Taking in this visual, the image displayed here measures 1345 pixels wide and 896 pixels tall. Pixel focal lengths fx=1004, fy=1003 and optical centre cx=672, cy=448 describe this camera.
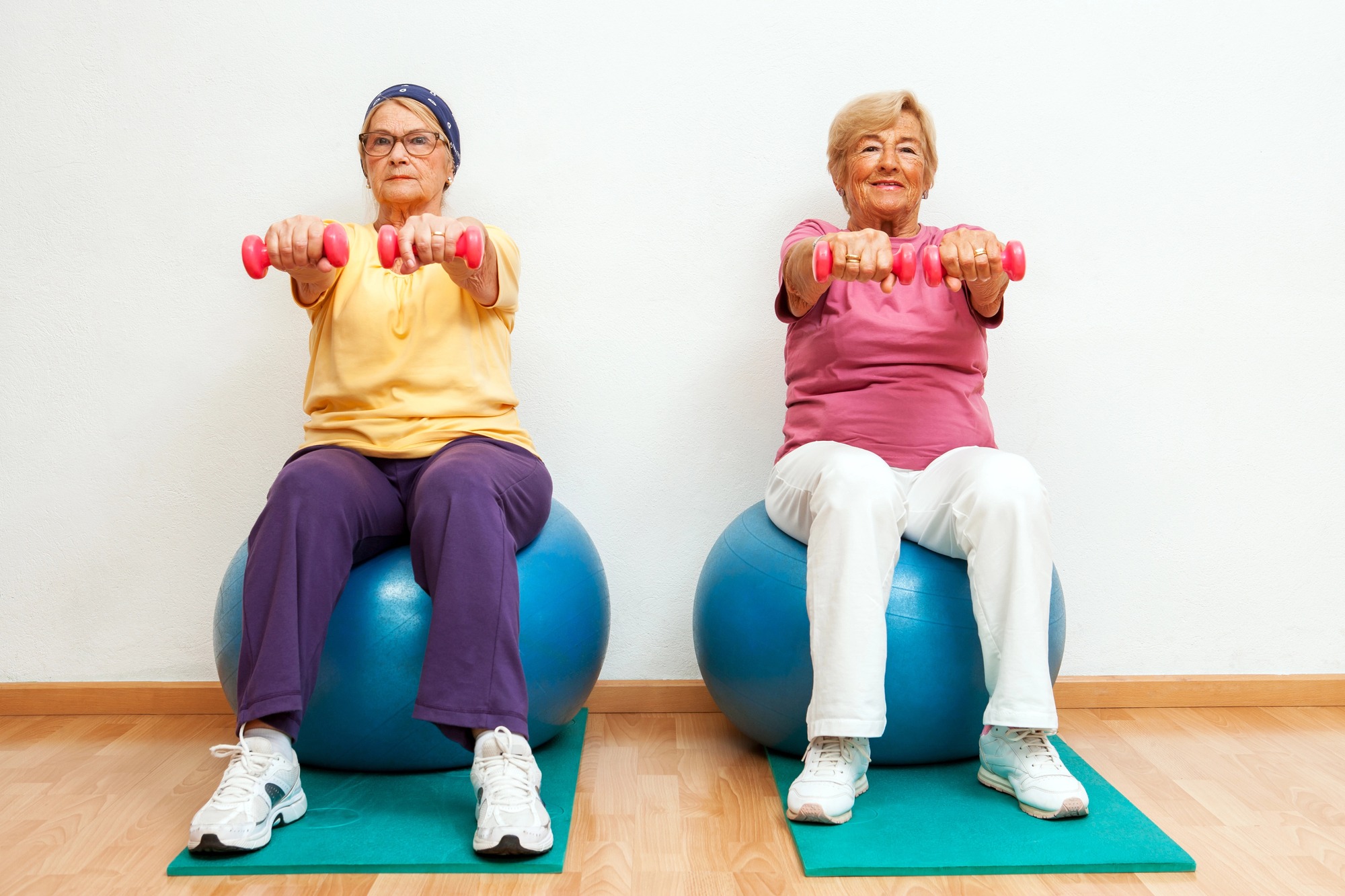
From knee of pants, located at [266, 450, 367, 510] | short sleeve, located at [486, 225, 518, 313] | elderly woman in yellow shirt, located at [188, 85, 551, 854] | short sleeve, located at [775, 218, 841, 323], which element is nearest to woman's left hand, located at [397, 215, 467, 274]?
elderly woman in yellow shirt, located at [188, 85, 551, 854]

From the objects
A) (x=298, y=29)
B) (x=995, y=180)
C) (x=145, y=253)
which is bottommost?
(x=145, y=253)

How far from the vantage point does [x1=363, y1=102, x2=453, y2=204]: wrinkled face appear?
1.88 m

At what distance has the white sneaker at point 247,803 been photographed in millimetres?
1397

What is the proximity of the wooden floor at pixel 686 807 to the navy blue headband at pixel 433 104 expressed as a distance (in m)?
1.22

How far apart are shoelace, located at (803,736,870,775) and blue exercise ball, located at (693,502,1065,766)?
0.10 meters

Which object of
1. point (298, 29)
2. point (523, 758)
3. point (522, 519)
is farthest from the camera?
point (298, 29)

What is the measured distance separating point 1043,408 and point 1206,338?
394 mm

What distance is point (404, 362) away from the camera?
1.78m

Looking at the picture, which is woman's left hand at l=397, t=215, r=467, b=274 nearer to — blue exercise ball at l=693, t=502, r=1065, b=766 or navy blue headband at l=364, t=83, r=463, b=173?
navy blue headband at l=364, t=83, r=463, b=173

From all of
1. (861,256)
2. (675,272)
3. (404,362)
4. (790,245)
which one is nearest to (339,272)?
(404,362)

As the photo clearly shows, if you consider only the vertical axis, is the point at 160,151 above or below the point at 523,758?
above

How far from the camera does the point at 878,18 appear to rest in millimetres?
2197

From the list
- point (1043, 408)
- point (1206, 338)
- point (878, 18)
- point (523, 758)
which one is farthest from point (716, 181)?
point (523, 758)

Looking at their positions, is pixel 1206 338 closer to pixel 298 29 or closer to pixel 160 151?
pixel 298 29
